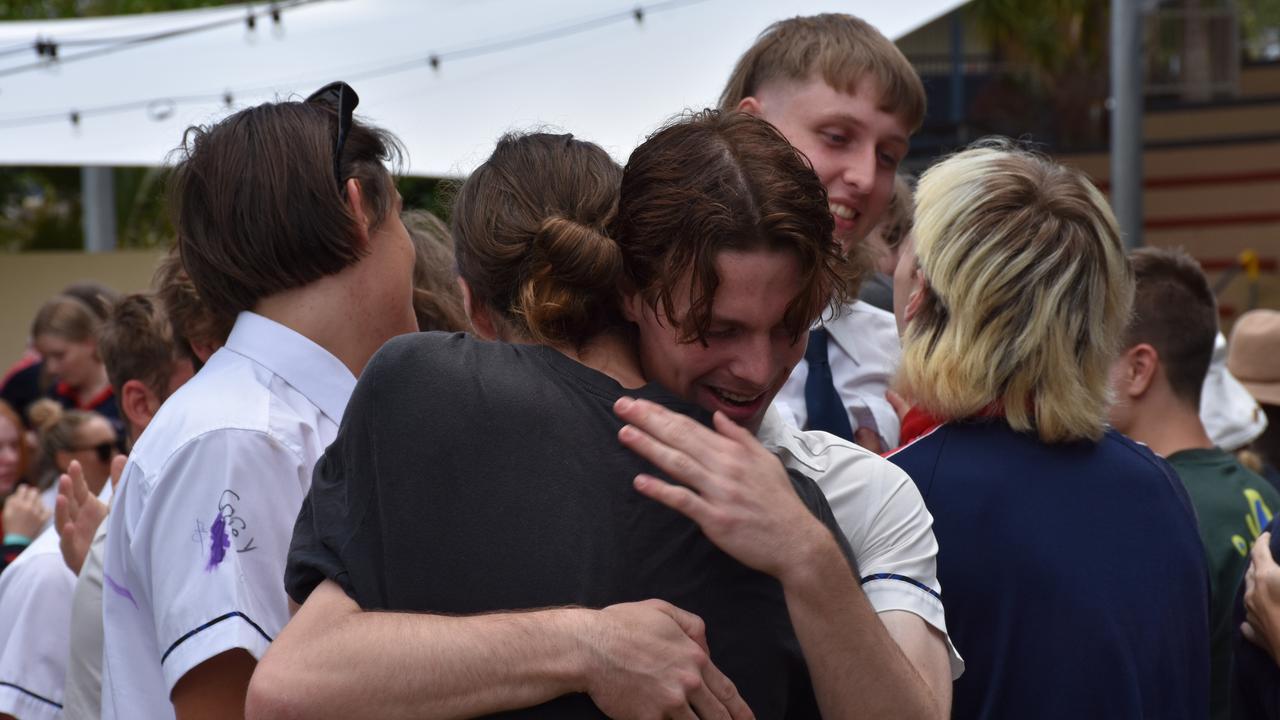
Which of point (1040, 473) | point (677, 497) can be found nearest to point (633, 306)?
point (677, 497)

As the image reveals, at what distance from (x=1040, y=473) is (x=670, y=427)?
2.78 feet

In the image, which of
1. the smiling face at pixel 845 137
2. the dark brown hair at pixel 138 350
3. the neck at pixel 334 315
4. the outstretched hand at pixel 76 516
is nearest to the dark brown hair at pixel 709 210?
the neck at pixel 334 315

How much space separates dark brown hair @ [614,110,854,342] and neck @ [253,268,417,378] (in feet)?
2.29

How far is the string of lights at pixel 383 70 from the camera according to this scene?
8.13 m

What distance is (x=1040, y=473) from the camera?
7.01ft

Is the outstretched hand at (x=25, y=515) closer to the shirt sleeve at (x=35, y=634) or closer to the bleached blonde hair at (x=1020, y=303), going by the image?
the shirt sleeve at (x=35, y=634)

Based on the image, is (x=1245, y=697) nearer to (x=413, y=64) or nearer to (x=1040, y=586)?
(x=1040, y=586)

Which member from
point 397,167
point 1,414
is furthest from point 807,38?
point 1,414

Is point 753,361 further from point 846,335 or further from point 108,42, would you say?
point 108,42

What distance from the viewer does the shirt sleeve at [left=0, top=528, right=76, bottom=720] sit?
9.02ft

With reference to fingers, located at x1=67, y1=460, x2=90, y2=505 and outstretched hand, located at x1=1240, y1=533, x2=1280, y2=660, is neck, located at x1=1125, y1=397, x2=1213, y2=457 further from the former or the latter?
fingers, located at x1=67, y1=460, x2=90, y2=505

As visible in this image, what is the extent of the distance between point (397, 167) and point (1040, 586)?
4.10ft

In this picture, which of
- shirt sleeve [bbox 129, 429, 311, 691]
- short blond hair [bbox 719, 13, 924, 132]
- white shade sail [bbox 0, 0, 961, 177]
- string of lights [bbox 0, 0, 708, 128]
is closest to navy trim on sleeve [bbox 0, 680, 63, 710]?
shirt sleeve [bbox 129, 429, 311, 691]

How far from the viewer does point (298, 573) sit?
162 cm
